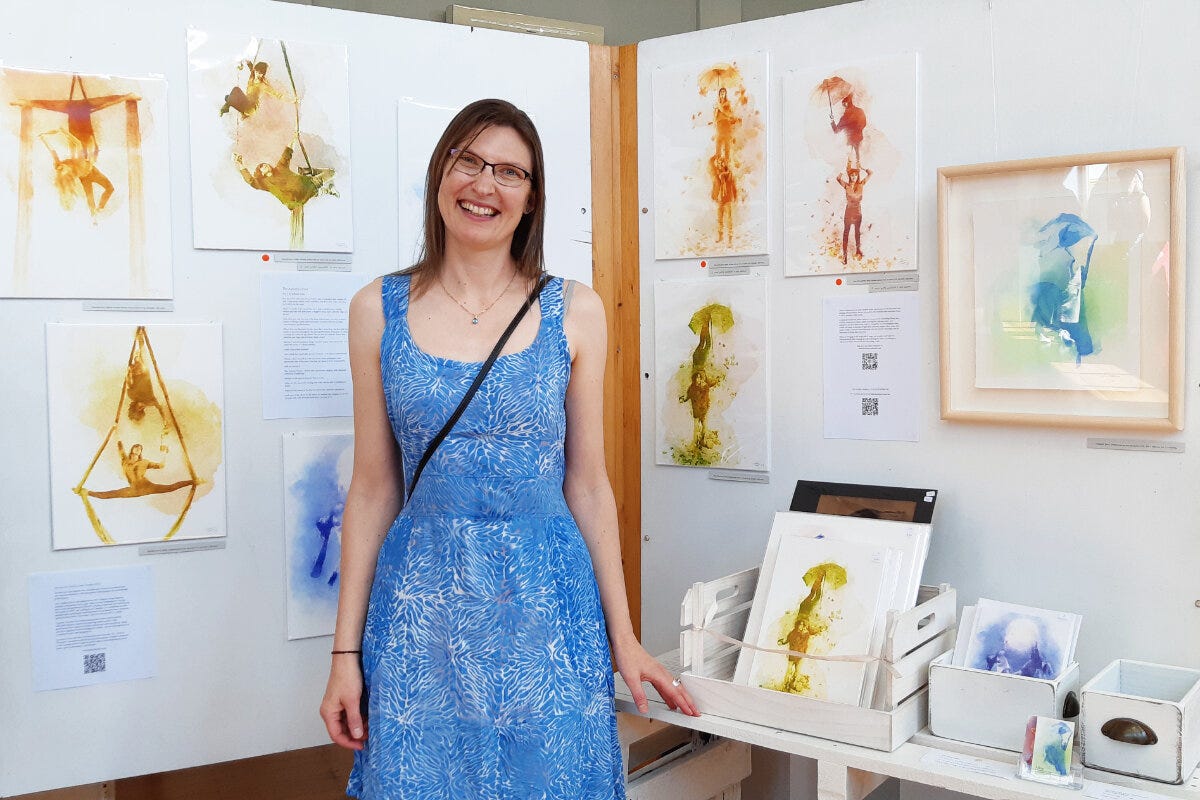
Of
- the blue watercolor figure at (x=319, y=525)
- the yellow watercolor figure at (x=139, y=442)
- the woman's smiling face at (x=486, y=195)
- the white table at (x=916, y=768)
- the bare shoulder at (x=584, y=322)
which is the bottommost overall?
the white table at (x=916, y=768)

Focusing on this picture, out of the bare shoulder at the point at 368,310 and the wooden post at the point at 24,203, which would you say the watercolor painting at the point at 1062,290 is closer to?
the bare shoulder at the point at 368,310

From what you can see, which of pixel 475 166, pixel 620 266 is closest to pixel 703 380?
pixel 620 266

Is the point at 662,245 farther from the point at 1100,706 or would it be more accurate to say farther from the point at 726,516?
the point at 1100,706

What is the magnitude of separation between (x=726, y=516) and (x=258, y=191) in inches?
45.7

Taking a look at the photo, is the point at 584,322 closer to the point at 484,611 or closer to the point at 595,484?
the point at 595,484

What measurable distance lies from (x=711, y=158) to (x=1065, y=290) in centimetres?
76

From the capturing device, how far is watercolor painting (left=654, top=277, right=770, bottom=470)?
213 centimetres

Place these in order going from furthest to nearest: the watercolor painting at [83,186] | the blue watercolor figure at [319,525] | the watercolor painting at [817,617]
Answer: the blue watercolor figure at [319,525], the watercolor painting at [83,186], the watercolor painting at [817,617]

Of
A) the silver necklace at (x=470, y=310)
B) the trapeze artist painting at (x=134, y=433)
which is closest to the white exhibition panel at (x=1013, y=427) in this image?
the silver necklace at (x=470, y=310)

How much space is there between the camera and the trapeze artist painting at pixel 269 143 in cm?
191

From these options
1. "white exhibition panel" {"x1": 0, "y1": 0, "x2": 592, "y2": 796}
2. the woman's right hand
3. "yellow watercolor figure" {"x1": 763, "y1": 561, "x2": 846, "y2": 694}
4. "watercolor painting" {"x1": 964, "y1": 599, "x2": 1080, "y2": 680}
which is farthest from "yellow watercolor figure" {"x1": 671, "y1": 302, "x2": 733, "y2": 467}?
the woman's right hand

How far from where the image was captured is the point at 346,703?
1519mm

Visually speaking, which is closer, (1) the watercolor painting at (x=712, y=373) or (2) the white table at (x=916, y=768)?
(2) the white table at (x=916, y=768)

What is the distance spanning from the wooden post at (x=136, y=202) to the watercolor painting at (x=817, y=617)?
4.16 feet
